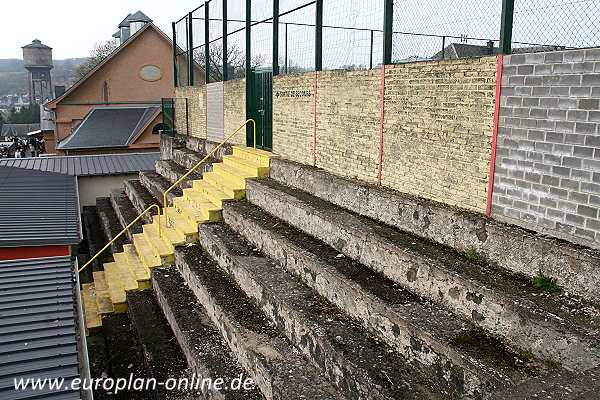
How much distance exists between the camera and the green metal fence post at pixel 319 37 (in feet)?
26.3

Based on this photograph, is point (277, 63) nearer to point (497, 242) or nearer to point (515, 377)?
point (497, 242)

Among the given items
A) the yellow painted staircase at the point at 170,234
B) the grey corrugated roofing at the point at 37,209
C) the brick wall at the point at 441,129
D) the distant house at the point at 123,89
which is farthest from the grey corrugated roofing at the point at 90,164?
the brick wall at the point at 441,129

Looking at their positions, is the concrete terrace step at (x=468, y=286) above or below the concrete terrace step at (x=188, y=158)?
below

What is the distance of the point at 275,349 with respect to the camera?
4656mm

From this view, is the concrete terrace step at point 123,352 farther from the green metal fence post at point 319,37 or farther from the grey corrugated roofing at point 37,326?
the green metal fence post at point 319,37

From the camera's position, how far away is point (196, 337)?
5.46m

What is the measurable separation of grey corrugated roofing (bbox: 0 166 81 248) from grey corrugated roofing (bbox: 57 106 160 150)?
28.3 ft

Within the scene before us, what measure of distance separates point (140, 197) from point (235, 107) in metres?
3.16

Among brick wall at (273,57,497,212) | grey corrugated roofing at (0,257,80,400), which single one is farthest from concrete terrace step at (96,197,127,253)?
brick wall at (273,57,497,212)

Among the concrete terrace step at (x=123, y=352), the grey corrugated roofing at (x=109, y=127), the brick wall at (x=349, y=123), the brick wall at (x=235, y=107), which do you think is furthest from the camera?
the grey corrugated roofing at (x=109, y=127)

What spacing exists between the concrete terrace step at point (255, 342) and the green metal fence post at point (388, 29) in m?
3.42

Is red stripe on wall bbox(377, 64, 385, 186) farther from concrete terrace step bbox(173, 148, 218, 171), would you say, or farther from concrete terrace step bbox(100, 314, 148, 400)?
concrete terrace step bbox(173, 148, 218, 171)

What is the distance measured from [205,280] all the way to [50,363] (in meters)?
2.37

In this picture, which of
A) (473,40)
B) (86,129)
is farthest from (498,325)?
(86,129)
